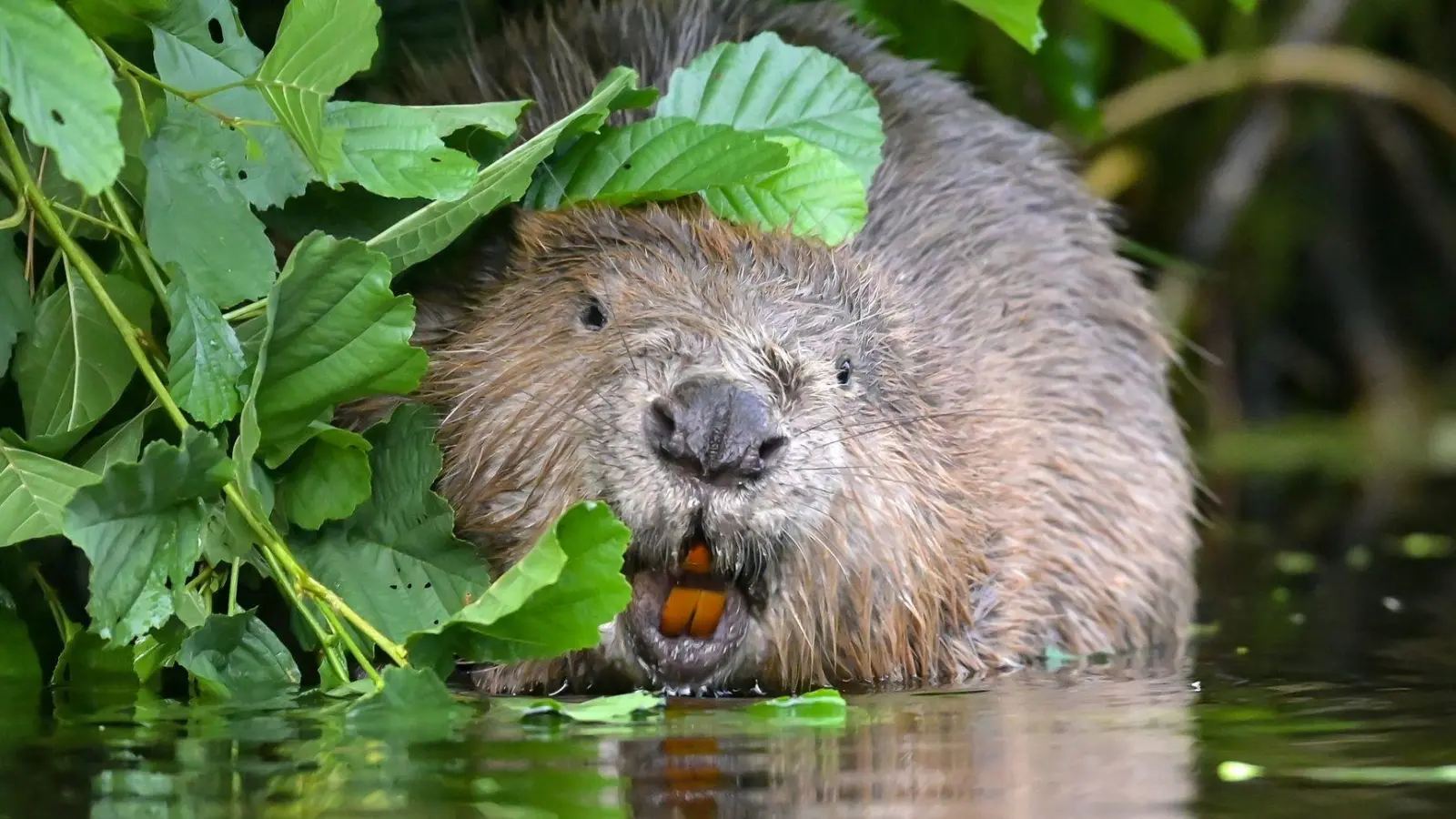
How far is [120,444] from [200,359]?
0.17 metres

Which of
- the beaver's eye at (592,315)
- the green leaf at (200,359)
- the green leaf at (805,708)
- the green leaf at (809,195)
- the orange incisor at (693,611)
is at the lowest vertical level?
the green leaf at (805,708)

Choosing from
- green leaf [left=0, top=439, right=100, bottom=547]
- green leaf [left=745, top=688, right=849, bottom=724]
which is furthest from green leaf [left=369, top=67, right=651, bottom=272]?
green leaf [left=745, top=688, right=849, bottom=724]

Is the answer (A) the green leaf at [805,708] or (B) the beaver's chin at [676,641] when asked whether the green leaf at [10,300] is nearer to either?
(B) the beaver's chin at [676,641]

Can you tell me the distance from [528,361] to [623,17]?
0.93 metres

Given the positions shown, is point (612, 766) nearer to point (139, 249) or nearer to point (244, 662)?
point (244, 662)

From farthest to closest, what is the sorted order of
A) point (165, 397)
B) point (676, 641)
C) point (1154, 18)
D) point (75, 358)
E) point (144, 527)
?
1. point (1154, 18)
2. point (676, 641)
3. point (75, 358)
4. point (165, 397)
5. point (144, 527)

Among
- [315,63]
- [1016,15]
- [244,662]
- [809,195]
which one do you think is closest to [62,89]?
[315,63]

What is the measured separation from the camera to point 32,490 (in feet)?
8.03

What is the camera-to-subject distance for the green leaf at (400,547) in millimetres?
2715

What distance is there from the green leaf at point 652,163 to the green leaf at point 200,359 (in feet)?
2.25

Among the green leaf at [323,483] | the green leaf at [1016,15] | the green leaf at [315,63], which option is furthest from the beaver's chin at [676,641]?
the green leaf at [1016,15]

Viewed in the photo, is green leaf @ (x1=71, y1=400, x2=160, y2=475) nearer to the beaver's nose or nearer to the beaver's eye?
the beaver's nose

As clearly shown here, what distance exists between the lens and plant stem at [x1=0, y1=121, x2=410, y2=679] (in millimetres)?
2424

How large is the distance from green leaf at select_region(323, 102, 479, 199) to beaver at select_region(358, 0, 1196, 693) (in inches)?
14.8
